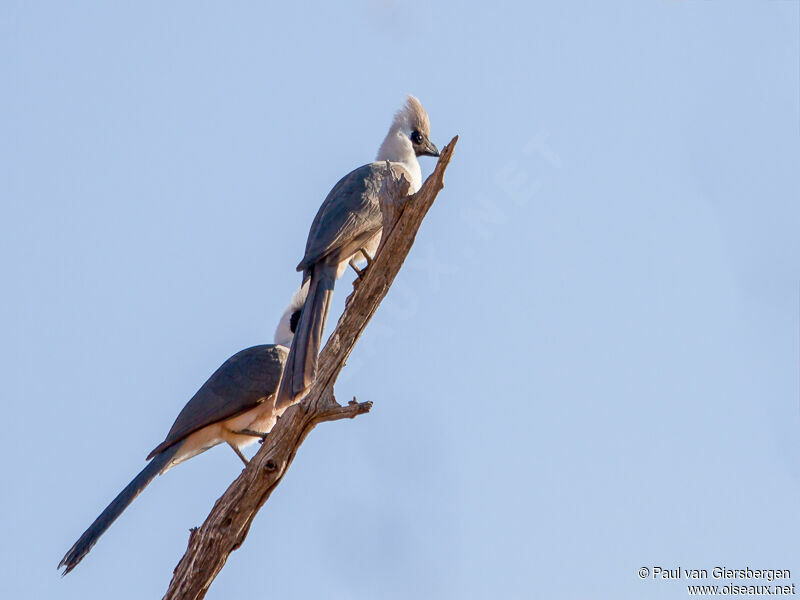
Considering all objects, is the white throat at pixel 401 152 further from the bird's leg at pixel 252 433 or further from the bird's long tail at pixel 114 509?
the bird's long tail at pixel 114 509

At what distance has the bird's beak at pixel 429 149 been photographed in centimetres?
891

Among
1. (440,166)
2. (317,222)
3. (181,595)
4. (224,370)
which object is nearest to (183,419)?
(224,370)

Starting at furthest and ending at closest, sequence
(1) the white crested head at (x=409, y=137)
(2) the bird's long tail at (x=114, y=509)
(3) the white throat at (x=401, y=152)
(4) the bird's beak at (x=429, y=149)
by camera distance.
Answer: (4) the bird's beak at (x=429, y=149) → (1) the white crested head at (x=409, y=137) → (3) the white throat at (x=401, y=152) → (2) the bird's long tail at (x=114, y=509)

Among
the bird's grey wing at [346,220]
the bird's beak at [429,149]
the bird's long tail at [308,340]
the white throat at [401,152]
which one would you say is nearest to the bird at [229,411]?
the bird's long tail at [308,340]

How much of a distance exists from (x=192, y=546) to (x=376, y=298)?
165 centimetres

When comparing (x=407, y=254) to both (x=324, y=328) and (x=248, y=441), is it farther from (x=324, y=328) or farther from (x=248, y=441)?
(x=248, y=441)

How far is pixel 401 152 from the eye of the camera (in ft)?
28.2

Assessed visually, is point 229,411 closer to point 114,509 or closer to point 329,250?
point 114,509

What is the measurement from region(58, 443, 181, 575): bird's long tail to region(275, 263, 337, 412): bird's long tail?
37.9 inches

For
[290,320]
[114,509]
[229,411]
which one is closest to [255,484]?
[114,509]

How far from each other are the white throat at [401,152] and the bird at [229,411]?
197 centimetres

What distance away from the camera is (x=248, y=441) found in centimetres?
732

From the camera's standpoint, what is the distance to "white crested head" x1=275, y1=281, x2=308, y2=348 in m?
7.95

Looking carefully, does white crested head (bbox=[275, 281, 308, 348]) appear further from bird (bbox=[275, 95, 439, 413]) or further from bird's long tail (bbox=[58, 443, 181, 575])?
bird's long tail (bbox=[58, 443, 181, 575])
